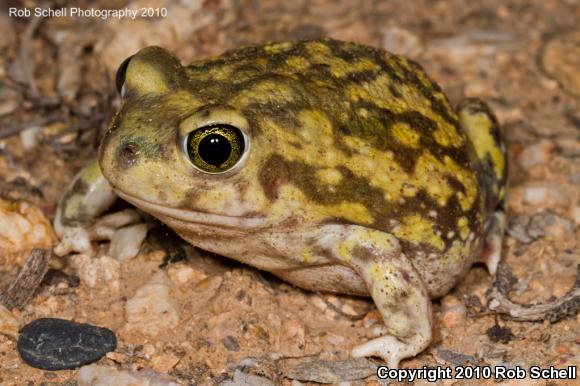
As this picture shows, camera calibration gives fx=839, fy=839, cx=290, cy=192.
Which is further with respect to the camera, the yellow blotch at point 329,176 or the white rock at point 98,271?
the white rock at point 98,271

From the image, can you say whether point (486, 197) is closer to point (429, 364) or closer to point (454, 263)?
point (454, 263)

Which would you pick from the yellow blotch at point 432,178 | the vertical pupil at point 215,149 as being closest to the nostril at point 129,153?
the vertical pupil at point 215,149

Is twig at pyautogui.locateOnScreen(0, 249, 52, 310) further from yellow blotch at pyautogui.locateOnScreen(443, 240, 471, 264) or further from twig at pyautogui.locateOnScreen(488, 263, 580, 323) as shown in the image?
twig at pyautogui.locateOnScreen(488, 263, 580, 323)

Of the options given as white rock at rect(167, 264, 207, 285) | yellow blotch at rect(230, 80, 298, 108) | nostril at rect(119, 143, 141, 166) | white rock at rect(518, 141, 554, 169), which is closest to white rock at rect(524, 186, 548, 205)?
white rock at rect(518, 141, 554, 169)

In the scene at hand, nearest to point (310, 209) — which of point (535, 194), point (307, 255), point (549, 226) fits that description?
point (307, 255)

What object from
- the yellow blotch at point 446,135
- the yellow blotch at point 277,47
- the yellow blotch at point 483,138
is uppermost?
the yellow blotch at point 277,47

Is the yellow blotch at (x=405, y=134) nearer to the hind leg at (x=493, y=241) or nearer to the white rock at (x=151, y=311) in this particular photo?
the hind leg at (x=493, y=241)

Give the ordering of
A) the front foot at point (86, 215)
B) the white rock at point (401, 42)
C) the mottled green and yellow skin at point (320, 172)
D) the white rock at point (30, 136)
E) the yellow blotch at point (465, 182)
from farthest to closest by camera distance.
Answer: the white rock at point (401, 42) → the white rock at point (30, 136) → the front foot at point (86, 215) → the yellow blotch at point (465, 182) → the mottled green and yellow skin at point (320, 172)

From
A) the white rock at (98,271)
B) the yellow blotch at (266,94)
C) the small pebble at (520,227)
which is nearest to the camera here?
the yellow blotch at (266,94)
